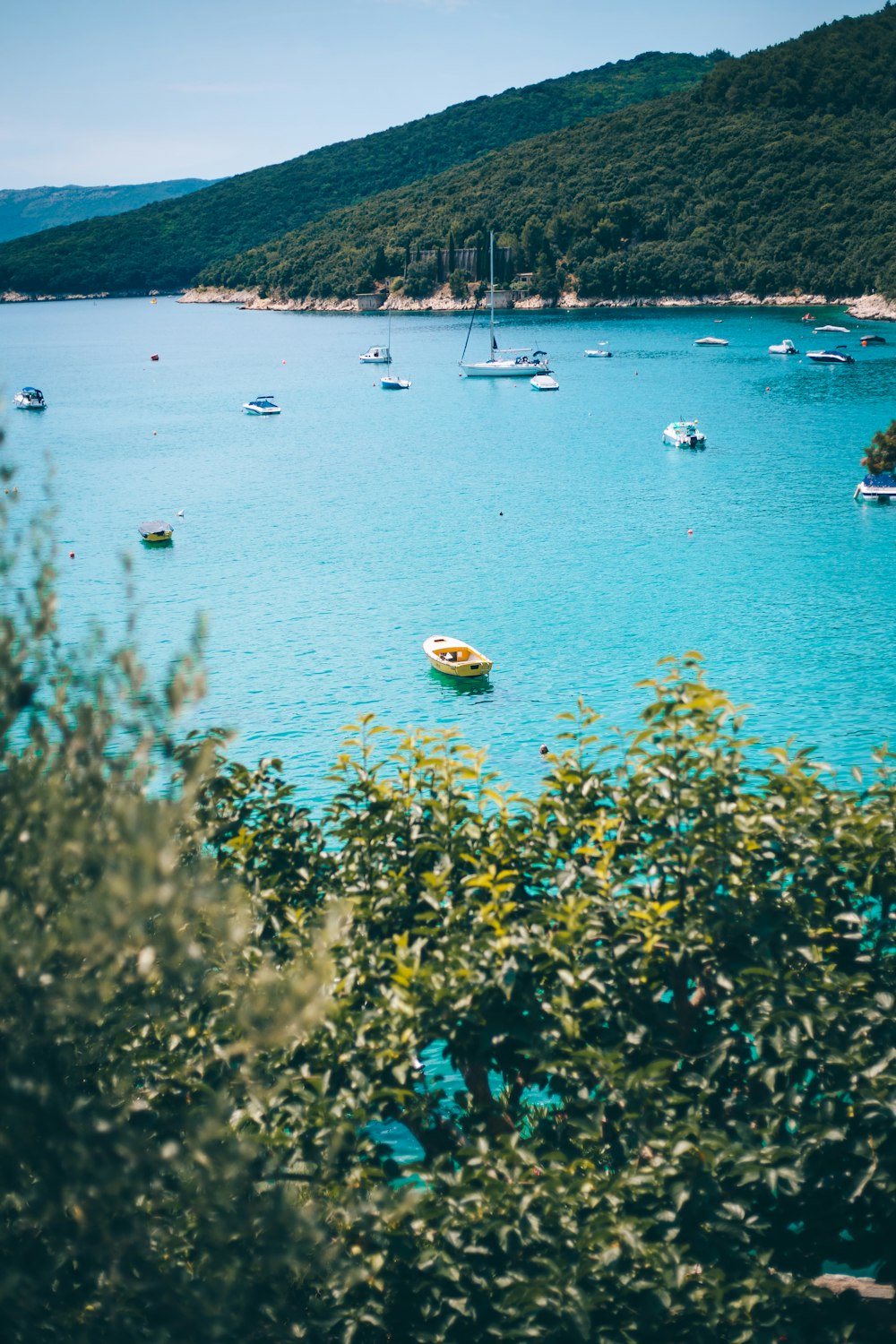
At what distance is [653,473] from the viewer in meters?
74.2

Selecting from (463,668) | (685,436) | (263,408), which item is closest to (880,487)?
(685,436)

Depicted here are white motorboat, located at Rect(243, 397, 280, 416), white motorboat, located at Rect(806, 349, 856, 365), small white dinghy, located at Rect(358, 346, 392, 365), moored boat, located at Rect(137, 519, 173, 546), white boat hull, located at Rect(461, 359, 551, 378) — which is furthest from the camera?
small white dinghy, located at Rect(358, 346, 392, 365)

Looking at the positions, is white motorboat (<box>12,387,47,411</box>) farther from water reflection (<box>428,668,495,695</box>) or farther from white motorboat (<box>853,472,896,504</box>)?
water reflection (<box>428,668,495,695</box>)

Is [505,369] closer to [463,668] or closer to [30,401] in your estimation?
[30,401]

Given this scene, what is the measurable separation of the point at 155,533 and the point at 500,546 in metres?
19.0

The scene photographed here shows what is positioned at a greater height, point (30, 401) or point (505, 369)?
point (505, 369)

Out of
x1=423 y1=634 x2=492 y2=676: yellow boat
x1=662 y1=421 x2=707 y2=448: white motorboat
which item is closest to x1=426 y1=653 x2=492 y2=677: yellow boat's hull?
x1=423 y1=634 x2=492 y2=676: yellow boat

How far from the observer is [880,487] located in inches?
2447

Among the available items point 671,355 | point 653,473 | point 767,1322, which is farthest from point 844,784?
point 671,355

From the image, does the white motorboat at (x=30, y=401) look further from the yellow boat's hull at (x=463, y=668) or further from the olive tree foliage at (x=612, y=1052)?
the olive tree foliage at (x=612, y=1052)

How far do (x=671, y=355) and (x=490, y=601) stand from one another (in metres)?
98.7

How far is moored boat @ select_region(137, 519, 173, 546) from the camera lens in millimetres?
60844

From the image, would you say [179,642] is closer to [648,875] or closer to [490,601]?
[490,601]

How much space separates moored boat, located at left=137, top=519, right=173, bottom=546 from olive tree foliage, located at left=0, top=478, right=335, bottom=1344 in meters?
54.4
